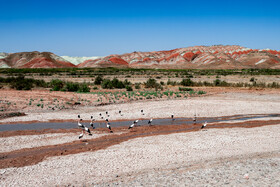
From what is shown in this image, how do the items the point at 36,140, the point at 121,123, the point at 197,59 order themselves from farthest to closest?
the point at 197,59
the point at 121,123
the point at 36,140

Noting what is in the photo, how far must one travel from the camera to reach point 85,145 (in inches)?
516

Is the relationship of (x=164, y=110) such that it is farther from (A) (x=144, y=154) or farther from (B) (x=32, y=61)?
(B) (x=32, y=61)

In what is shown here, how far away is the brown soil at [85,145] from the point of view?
11.0 metres

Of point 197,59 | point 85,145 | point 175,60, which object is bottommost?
point 85,145

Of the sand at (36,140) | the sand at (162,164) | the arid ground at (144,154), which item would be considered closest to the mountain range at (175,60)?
the arid ground at (144,154)

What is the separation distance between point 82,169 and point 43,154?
2525 mm

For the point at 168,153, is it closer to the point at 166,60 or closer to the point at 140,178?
the point at 140,178

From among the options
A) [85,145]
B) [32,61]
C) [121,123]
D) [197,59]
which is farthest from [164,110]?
[197,59]

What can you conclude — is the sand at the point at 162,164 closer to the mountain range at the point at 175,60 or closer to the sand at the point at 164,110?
the sand at the point at 164,110

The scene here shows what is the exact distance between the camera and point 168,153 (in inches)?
464

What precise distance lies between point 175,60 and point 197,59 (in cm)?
1313

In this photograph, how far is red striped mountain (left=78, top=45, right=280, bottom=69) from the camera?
14412 cm

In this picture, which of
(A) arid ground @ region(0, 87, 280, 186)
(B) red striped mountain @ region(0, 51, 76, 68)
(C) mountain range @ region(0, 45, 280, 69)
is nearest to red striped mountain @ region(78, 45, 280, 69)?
(C) mountain range @ region(0, 45, 280, 69)

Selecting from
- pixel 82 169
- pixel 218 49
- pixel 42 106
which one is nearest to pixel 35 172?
pixel 82 169
